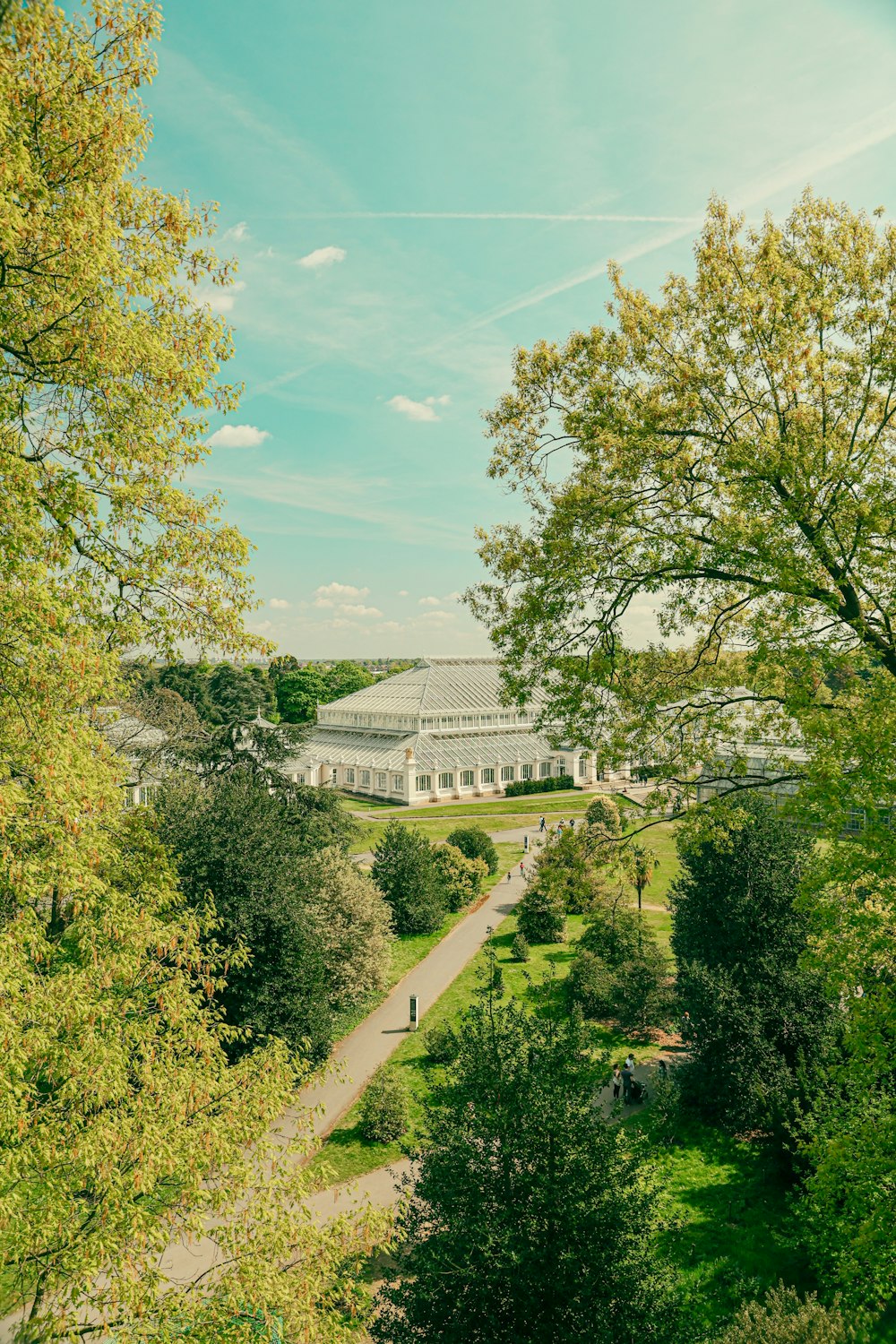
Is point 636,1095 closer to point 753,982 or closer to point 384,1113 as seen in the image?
point 753,982

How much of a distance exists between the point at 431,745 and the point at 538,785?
1051 cm

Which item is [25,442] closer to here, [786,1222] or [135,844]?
[135,844]

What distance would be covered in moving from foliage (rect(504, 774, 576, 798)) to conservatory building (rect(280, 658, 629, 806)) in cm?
48

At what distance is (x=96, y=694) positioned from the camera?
8.09 metres

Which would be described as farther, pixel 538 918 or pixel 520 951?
pixel 538 918

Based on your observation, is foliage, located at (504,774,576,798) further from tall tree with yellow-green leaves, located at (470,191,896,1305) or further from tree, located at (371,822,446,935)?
tall tree with yellow-green leaves, located at (470,191,896,1305)

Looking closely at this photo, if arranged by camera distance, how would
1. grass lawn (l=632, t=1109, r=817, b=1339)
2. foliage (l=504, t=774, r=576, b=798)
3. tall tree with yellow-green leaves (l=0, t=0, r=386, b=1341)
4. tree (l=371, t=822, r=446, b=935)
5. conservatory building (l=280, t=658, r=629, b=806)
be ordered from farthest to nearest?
foliage (l=504, t=774, r=576, b=798) < conservatory building (l=280, t=658, r=629, b=806) < tree (l=371, t=822, r=446, b=935) < grass lawn (l=632, t=1109, r=817, b=1339) < tall tree with yellow-green leaves (l=0, t=0, r=386, b=1341)

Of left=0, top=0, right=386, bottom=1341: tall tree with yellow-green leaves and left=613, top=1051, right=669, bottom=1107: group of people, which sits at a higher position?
left=0, top=0, right=386, bottom=1341: tall tree with yellow-green leaves

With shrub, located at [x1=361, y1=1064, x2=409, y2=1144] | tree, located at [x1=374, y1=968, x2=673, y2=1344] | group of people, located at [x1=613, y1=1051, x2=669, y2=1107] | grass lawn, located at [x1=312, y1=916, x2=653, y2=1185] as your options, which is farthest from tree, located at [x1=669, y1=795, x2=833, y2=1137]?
tree, located at [x1=374, y1=968, x2=673, y2=1344]

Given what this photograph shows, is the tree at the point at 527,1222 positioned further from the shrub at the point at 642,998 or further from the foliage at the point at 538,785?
the foliage at the point at 538,785

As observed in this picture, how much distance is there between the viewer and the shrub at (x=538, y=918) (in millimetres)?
29672

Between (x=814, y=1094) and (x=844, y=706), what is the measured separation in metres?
9.59

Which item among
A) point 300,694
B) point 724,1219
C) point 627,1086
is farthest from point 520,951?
point 300,694

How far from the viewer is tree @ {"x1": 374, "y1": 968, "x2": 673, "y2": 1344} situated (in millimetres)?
7465
